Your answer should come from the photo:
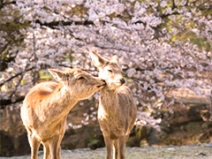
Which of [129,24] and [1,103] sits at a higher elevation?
[129,24]

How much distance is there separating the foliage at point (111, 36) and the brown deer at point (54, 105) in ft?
13.3

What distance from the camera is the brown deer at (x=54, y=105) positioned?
629cm

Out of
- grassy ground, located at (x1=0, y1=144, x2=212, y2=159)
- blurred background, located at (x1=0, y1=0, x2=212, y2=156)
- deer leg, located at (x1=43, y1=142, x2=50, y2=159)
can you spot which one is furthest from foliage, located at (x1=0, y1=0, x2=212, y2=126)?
deer leg, located at (x1=43, y1=142, x2=50, y2=159)

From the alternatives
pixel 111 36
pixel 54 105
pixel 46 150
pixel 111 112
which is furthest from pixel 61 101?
pixel 111 36

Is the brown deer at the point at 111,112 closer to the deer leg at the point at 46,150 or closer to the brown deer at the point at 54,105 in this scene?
the brown deer at the point at 54,105

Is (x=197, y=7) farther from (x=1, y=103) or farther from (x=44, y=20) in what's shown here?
(x=1, y=103)

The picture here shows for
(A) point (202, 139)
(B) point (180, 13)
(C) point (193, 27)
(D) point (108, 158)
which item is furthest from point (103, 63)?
(A) point (202, 139)

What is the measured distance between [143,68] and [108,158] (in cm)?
616

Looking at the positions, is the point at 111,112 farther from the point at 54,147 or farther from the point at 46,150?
the point at 46,150

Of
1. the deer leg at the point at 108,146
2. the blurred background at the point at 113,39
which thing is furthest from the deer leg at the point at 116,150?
the blurred background at the point at 113,39

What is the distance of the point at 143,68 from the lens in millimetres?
13078

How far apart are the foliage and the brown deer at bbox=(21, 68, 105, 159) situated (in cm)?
406

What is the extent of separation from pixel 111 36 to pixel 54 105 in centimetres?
558

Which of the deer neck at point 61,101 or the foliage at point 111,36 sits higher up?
the foliage at point 111,36
